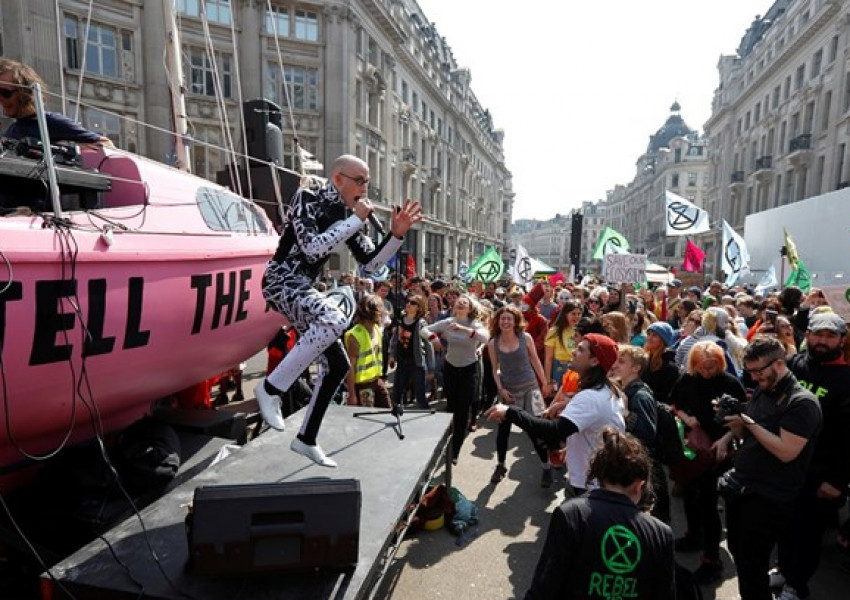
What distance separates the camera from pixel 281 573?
7.71 feet

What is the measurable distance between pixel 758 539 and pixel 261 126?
787cm

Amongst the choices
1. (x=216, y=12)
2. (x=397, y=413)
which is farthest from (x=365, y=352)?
(x=216, y=12)

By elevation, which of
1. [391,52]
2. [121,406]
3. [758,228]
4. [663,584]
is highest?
[391,52]

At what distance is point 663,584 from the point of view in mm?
2098

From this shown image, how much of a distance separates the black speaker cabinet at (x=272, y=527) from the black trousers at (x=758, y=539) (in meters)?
2.62

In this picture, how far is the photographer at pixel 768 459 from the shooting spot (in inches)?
122

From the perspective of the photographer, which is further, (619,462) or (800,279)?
(800,279)

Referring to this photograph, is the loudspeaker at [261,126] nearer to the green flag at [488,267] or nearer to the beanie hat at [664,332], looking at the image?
the beanie hat at [664,332]

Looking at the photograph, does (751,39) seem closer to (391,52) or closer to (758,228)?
(391,52)

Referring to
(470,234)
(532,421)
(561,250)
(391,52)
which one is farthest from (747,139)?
(561,250)

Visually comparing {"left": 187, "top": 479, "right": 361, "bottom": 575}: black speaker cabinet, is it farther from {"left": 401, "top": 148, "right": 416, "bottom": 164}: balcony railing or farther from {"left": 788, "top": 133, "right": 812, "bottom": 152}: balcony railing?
{"left": 788, "top": 133, "right": 812, "bottom": 152}: balcony railing

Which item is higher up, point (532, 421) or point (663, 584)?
point (532, 421)

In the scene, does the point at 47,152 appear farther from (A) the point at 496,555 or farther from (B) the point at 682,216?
(B) the point at 682,216

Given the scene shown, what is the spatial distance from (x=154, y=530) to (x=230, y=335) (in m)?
1.96
